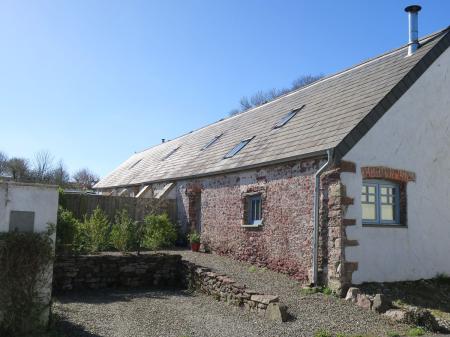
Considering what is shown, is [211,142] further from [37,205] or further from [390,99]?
[37,205]

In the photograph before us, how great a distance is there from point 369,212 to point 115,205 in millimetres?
10559

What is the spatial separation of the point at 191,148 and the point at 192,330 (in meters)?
14.6

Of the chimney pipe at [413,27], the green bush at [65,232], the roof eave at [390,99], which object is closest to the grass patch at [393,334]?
the roof eave at [390,99]

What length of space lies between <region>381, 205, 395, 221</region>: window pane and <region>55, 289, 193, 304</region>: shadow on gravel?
495cm

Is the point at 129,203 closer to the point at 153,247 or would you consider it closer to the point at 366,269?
the point at 153,247

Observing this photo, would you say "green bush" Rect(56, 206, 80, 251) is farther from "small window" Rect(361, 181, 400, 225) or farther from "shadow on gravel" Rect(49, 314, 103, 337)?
"small window" Rect(361, 181, 400, 225)

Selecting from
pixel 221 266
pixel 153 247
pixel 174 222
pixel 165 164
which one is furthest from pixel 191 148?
pixel 221 266

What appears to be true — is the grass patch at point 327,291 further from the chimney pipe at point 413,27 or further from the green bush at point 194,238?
the chimney pipe at point 413,27

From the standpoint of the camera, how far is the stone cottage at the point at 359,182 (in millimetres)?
10164

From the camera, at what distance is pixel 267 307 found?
820 cm

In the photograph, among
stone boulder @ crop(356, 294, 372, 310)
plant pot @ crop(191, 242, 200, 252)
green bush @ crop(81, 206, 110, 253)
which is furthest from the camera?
plant pot @ crop(191, 242, 200, 252)

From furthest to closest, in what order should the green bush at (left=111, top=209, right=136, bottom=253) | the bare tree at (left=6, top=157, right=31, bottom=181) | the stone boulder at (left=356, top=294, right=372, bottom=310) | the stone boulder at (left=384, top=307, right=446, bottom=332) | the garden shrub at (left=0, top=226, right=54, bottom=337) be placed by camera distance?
1. the bare tree at (left=6, top=157, right=31, bottom=181)
2. the green bush at (left=111, top=209, right=136, bottom=253)
3. the stone boulder at (left=356, top=294, right=372, bottom=310)
4. the stone boulder at (left=384, top=307, right=446, bottom=332)
5. the garden shrub at (left=0, top=226, right=54, bottom=337)

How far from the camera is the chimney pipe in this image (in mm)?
12483

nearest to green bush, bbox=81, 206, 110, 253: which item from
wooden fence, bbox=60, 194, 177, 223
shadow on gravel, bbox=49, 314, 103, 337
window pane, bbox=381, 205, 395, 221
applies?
wooden fence, bbox=60, 194, 177, 223
